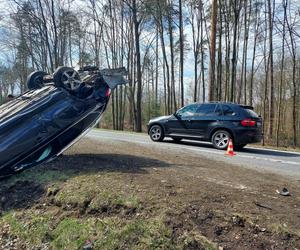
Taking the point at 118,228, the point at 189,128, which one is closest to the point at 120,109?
the point at 189,128

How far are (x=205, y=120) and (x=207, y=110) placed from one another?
45cm

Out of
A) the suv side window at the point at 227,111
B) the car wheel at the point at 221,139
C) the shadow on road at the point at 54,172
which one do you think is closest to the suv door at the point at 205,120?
the suv side window at the point at 227,111

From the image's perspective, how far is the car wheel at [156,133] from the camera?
14384mm

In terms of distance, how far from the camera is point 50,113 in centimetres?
684

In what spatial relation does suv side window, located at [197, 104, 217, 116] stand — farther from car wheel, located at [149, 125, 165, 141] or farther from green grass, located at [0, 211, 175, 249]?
green grass, located at [0, 211, 175, 249]

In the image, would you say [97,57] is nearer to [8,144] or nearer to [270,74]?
[270,74]

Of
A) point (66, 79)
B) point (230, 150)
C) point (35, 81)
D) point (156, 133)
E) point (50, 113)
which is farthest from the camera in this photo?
point (156, 133)

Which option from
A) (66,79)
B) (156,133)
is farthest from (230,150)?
(66,79)

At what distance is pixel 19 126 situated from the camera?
6340 millimetres

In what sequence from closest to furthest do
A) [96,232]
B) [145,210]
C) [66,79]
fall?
[96,232]
[145,210]
[66,79]

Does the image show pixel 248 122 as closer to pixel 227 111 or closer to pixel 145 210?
pixel 227 111

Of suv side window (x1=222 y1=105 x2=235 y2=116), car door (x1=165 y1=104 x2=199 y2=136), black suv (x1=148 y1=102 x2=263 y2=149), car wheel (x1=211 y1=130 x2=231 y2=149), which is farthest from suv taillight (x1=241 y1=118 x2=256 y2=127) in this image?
car door (x1=165 y1=104 x2=199 y2=136)

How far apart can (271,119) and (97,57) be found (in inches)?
843

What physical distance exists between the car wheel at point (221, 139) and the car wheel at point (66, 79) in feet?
22.0
